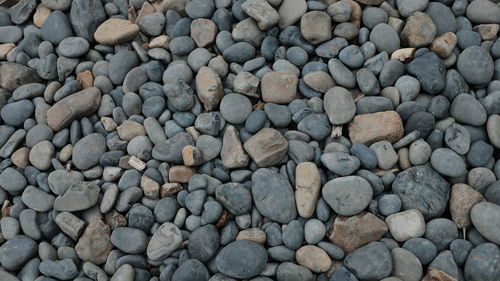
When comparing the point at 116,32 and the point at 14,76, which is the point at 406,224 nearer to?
the point at 116,32

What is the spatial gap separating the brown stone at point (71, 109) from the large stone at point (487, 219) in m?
1.24

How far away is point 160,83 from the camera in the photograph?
5.53ft

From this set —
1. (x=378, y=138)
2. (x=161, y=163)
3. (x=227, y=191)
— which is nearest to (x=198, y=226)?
(x=227, y=191)

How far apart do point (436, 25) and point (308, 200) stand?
2.67 ft

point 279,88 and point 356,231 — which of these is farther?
point 279,88

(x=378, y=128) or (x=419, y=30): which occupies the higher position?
(x=419, y=30)

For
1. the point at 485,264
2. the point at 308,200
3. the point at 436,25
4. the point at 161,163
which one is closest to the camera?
the point at 485,264

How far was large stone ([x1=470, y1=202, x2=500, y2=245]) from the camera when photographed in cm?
129

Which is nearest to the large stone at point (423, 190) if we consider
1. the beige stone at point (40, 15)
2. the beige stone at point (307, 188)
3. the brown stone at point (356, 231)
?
the brown stone at point (356, 231)

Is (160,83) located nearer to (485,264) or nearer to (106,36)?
(106,36)

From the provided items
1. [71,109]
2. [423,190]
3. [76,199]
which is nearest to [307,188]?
[423,190]

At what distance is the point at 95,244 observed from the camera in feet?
4.53

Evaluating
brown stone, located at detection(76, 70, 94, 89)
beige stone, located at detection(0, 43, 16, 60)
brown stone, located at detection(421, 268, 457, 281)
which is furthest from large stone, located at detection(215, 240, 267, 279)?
beige stone, located at detection(0, 43, 16, 60)

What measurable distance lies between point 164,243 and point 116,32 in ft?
2.70
